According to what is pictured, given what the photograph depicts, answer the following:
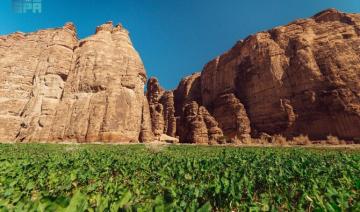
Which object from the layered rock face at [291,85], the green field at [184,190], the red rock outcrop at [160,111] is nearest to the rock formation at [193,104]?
the layered rock face at [291,85]

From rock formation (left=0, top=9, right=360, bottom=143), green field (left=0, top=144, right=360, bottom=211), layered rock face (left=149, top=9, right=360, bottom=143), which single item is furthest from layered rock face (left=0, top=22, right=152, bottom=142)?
green field (left=0, top=144, right=360, bottom=211)

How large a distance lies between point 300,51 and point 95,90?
5430 centimetres

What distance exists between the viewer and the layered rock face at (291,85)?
5197 centimetres

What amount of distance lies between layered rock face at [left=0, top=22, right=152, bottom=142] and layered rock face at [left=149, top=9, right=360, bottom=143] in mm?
20806

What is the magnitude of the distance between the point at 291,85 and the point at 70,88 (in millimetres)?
58304

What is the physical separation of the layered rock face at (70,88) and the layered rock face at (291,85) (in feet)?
68.3

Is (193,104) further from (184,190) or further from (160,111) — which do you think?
(184,190)

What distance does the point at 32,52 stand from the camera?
6819cm

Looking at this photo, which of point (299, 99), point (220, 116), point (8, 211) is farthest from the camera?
point (220, 116)

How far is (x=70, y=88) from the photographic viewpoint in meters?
63.0

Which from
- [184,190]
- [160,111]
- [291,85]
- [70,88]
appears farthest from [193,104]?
[184,190]

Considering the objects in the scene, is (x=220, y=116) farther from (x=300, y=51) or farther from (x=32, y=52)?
(x=32, y=52)

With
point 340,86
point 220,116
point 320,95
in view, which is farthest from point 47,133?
point 340,86

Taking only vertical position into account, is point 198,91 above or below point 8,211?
above
